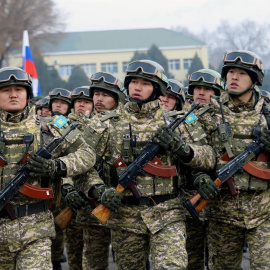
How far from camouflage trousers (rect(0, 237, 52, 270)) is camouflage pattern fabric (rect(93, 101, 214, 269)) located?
82cm

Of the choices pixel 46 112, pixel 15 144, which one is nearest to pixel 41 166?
pixel 15 144

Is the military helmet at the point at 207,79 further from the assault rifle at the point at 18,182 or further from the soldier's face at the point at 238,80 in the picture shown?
the assault rifle at the point at 18,182

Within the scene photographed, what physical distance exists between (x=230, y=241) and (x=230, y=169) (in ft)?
2.54

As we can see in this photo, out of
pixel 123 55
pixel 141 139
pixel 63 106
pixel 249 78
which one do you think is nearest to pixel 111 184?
pixel 141 139

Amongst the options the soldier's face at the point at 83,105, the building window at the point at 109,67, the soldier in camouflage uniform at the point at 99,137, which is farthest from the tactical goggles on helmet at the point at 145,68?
the building window at the point at 109,67

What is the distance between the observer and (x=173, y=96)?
817 centimetres

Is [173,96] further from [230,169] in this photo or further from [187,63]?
[187,63]

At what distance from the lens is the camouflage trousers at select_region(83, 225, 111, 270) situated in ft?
23.5

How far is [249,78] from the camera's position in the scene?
634 centimetres

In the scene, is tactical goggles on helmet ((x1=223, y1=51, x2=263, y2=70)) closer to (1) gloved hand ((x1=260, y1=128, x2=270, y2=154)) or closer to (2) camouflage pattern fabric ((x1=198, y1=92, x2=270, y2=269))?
(2) camouflage pattern fabric ((x1=198, y1=92, x2=270, y2=269))

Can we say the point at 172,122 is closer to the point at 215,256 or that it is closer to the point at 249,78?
the point at 249,78

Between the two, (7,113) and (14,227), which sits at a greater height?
(7,113)

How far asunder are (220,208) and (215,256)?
545mm

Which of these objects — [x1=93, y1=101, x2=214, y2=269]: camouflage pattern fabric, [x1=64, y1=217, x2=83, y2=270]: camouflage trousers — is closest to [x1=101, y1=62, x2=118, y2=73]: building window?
[x1=64, y1=217, x2=83, y2=270]: camouflage trousers
